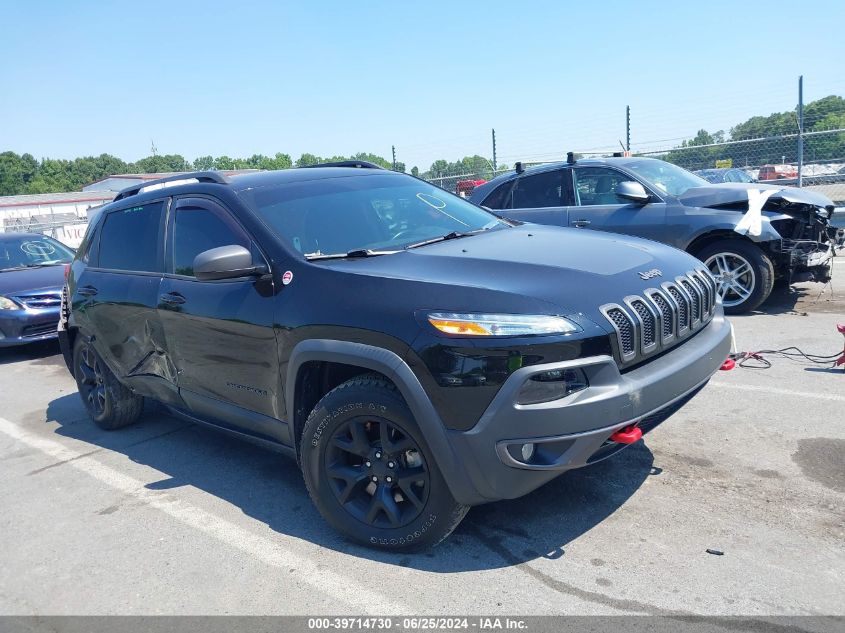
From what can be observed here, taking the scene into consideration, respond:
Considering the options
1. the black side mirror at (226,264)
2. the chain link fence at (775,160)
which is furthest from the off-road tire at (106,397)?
the chain link fence at (775,160)

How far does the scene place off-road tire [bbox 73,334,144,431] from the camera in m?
5.35

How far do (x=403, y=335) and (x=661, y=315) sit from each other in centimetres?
119

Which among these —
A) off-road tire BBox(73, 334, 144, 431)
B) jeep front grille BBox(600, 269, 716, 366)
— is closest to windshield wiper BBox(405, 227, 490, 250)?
jeep front grille BBox(600, 269, 716, 366)

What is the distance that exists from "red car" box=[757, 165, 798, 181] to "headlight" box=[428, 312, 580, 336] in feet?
41.2

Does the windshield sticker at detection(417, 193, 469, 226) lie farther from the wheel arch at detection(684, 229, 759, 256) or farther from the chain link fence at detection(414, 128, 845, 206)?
the chain link fence at detection(414, 128, 845, 206)

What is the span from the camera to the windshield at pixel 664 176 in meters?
7.87

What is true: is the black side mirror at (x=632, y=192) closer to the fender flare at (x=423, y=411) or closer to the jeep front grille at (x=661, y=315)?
the jeep front grille at (x=661, y=315)

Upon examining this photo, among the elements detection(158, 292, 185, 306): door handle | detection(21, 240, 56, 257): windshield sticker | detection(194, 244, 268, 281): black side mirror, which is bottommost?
detection(158, 292, 185, 306): door handle

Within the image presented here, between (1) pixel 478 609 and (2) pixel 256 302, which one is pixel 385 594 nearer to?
(1) pixel 478 609

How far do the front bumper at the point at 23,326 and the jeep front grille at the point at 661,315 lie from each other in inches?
309

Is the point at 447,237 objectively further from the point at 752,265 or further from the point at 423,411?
the point at 752,265

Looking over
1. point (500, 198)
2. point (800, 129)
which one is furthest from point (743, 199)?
point (800, 129)

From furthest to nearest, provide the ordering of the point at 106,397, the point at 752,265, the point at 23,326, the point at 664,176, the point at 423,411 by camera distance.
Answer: the point at 23,326 < the point at 664,176 < the point at 752,265 < the point at 106,397 < the point at 423,411

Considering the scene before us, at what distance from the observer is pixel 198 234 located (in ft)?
13.9
